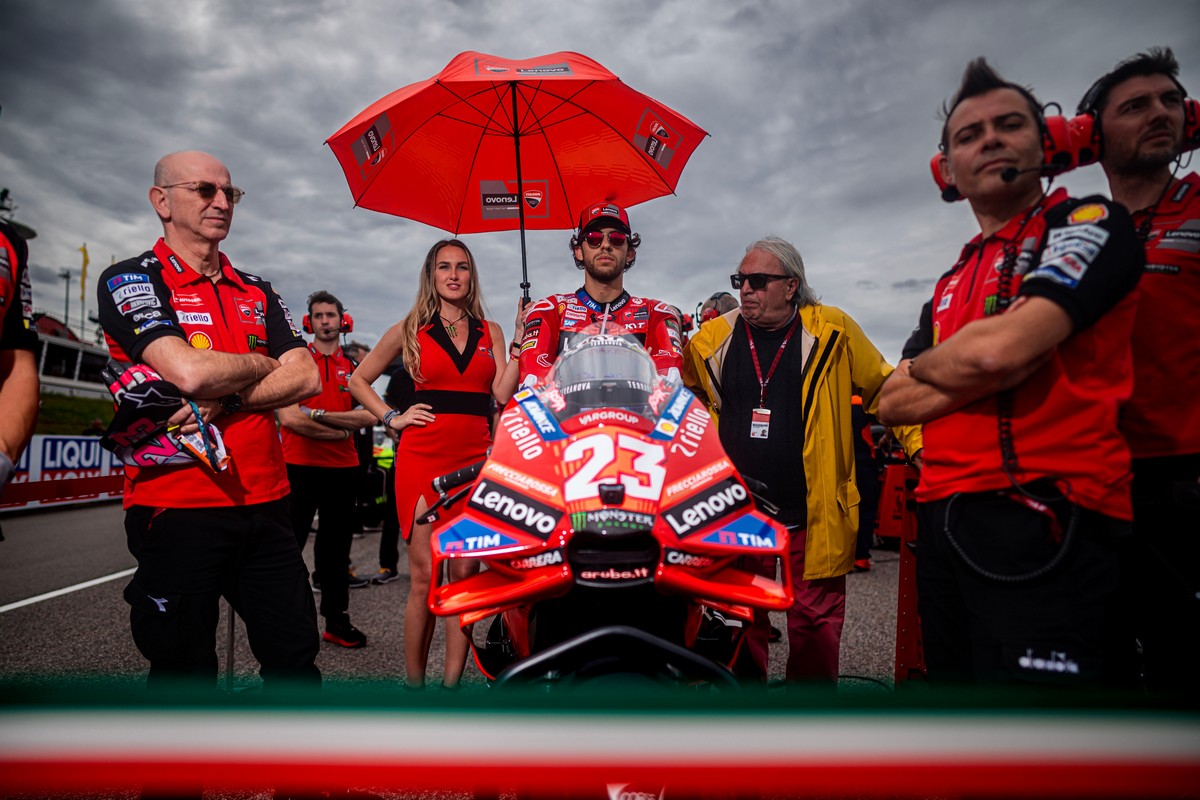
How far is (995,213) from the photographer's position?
6.06ft

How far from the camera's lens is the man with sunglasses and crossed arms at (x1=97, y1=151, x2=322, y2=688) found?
228cm

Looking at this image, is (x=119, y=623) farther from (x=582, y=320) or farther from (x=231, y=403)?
(x=582, y=320)

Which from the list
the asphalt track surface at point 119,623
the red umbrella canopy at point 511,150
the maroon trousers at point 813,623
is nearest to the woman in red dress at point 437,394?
the asphalt track surface at point 119,623

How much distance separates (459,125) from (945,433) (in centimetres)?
338

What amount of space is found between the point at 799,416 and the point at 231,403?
2392 mm

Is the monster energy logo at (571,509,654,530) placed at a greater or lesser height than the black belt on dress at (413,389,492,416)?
lesser

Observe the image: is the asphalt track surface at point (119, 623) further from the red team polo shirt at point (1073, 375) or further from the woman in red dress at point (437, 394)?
the red team polo shirt at point (1073, 375)

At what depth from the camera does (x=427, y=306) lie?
148 inches

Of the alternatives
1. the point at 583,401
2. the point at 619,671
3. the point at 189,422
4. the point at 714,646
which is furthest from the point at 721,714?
the point at 189,422

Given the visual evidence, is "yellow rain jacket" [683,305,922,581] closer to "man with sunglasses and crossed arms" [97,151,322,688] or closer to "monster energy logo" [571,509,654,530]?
"monster energy logo" [571,509,654,530]

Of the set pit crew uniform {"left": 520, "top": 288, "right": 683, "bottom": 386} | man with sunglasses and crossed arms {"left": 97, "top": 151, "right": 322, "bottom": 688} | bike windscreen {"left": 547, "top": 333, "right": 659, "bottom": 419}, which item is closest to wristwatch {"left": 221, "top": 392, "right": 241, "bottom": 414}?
man with sunglasses and crossed arms {"left": 97, "top": 151, "right": 322, "bottom": 688}

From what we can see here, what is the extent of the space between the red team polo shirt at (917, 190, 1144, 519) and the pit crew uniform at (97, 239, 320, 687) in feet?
7.27

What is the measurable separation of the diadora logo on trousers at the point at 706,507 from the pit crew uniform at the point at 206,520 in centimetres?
154


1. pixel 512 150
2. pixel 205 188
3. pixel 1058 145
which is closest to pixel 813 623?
pixel 1058 145
